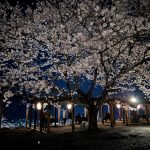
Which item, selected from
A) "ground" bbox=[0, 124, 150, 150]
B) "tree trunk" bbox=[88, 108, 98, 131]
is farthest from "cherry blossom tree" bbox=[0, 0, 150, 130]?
"ground" bbox=[0, 124, 150, 150]

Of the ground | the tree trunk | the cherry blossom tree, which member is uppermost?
the cherry blossom tree

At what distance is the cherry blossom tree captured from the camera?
Result: 15906mm

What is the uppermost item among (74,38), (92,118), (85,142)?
(74,38)

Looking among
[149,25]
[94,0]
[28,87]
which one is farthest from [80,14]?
[28,87]

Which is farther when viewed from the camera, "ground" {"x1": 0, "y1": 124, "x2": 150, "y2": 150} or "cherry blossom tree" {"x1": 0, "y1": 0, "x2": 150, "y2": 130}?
"cherry blossom tree" {"x1": 0, "y1": 0, "x2": 150, "y2": 130}

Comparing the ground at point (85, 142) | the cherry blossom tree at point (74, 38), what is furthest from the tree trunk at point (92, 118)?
the ground at point (85, 142)

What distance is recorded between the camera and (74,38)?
16516mm

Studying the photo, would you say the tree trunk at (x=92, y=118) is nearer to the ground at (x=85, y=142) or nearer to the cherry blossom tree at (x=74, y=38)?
the cherry blossom tree at (x=74, y=38)

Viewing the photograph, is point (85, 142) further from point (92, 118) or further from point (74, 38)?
point (74, 38)

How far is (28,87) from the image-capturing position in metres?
20.8

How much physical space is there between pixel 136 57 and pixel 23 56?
1030 centimetres

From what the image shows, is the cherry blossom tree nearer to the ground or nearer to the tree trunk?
the tree trunk

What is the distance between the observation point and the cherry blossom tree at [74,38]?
52.2 ft

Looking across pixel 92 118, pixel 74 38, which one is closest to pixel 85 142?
pixel 92 118
